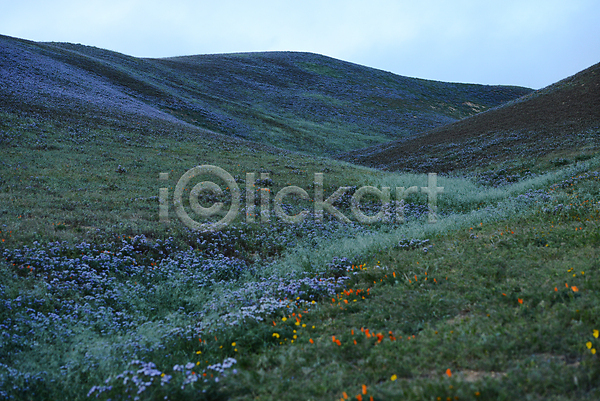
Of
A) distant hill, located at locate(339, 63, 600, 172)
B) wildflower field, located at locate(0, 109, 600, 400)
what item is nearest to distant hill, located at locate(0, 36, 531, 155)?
distant hill, located at locate(339, 63, 600, 172)

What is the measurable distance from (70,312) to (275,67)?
9466 cm

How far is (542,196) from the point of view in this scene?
47.1ft

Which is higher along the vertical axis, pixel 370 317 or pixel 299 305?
pixel 370 317

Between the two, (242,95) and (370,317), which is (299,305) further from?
(242,95)

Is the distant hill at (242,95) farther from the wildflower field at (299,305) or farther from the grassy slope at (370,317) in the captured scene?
the grassy slope at (370,317)

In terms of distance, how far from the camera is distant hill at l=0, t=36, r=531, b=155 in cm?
3706

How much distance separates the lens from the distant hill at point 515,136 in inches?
1112

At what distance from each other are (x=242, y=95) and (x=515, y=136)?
160 feet

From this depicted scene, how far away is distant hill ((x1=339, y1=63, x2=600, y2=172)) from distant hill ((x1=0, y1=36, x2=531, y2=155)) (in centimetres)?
1269

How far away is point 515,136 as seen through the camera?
109ft

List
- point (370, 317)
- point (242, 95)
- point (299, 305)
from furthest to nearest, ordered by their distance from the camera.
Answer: point (242, 95)
point (299, 305)
point (370, 317)

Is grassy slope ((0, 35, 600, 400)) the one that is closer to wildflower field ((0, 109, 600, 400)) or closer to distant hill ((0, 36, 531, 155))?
wildflower field ((0, 109, 600, 400))

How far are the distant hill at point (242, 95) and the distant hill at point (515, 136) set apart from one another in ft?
41.6

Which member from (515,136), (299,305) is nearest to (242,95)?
(515,136)
